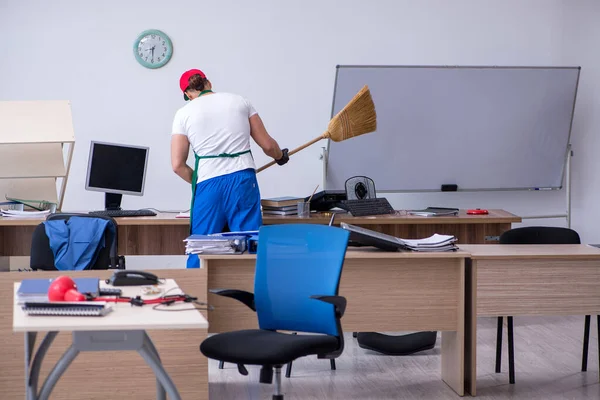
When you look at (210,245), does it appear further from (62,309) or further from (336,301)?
(62,309)

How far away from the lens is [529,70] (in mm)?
6133

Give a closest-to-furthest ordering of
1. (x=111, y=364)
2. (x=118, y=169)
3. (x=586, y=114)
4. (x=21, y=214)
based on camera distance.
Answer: (x=111, y=364) → (x=21, y=214) → (x=118, y=169) → (x=586, y=114)

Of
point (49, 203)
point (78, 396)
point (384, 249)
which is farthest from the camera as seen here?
point (49, 203)

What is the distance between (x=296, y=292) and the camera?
295cm

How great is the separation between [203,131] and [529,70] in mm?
3095

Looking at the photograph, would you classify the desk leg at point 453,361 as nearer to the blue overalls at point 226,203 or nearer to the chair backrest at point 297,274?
the chair backrest at point 297,274

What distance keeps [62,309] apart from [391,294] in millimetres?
1877

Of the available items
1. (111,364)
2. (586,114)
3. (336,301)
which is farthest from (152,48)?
(336,301)

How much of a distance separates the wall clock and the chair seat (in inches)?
146

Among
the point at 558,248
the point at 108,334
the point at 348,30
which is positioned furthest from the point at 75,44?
the point at 108,334

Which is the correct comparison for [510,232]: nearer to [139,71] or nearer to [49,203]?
[49,203]

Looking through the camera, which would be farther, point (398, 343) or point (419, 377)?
point (398, 343)

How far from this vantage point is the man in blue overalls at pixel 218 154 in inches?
164

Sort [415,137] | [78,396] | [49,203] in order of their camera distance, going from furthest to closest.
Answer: [415,137], [49,203], [78,396]
